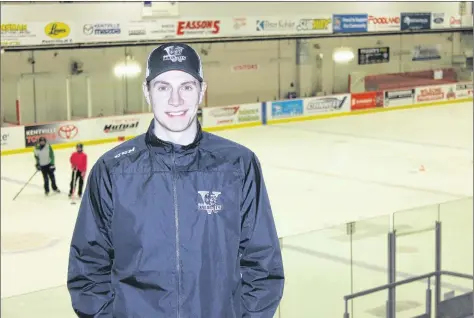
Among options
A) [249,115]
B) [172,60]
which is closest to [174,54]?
[172,60]

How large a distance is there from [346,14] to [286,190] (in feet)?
54.1

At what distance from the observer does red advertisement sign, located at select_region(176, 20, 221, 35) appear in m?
28.6

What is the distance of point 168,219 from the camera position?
2.65m

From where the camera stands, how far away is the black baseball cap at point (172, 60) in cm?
268

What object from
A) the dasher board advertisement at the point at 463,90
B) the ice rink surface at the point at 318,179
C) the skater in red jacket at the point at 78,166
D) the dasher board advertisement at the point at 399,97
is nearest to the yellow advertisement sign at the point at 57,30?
the ice rink surface at the point at 318,179

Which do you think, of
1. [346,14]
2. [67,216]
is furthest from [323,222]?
[346,14]

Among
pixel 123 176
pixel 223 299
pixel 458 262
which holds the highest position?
pixel 123 176

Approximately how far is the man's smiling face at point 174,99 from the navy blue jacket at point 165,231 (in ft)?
0.21

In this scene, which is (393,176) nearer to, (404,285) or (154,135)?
(404,285)

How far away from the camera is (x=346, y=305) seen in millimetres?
6164

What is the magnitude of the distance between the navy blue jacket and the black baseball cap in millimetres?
179

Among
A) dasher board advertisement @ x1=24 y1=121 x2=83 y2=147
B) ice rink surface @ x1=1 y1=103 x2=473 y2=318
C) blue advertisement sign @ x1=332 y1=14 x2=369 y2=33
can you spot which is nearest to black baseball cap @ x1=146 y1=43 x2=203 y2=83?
ice rink surface @ x1=1 y1=103 x2=473 y2=318

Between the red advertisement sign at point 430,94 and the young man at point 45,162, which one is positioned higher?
the red advertisement sign at point 430,94

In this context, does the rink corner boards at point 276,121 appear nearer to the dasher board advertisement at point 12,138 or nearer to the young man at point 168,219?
the dasher board advertisement at point 12,138
